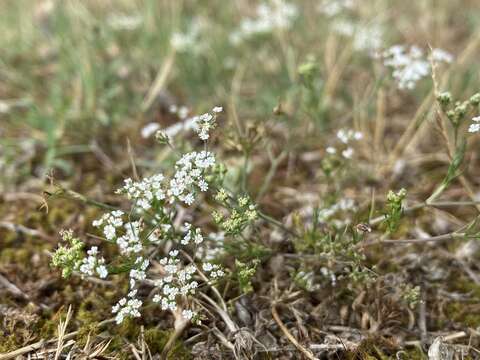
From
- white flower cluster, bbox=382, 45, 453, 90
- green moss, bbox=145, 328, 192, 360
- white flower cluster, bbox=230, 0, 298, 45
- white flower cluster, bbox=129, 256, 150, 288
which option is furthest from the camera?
white flower cluster, bbox=230, 0, 298, 45

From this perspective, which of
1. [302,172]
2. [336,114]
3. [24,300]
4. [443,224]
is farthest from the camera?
[336,114]

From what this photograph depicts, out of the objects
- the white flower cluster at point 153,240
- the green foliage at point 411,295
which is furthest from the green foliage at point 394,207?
the white flower cluster at point 153,240

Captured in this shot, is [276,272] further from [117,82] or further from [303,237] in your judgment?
[117,82]

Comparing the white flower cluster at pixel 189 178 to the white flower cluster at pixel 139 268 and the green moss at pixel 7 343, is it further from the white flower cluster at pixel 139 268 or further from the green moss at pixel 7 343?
the green moss at pixel 7 343

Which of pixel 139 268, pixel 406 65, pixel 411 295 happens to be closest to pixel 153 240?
pixel 139 268

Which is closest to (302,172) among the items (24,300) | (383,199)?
(383,199)

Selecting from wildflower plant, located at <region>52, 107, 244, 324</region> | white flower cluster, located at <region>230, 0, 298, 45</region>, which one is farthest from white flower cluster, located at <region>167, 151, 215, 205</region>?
white flower cluster, located at <region>230, 0, 298, 45</region>

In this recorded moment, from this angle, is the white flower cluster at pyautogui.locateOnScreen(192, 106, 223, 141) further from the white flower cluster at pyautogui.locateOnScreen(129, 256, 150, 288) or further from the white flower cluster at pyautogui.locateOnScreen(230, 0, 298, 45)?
the white flower cluster at pyautogui.locateOnScreen(230, 0, 298, 45)

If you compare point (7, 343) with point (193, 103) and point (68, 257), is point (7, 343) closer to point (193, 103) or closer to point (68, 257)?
point (68, 257)

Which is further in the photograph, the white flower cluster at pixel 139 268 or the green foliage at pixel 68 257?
the white flower cluster at pixel 139 268

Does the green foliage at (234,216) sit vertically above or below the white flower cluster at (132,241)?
above

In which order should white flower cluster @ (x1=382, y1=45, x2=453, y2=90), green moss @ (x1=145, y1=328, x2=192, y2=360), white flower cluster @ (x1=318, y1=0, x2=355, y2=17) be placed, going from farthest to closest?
white flower cluster @ (x1=318, y1=0, x2=355, y2=17) < white flower cluster @ (x1=382, y1=45, x2=453, y2=90) < green moss @ (x1=145, y1=328, x2=192, y2=360)
